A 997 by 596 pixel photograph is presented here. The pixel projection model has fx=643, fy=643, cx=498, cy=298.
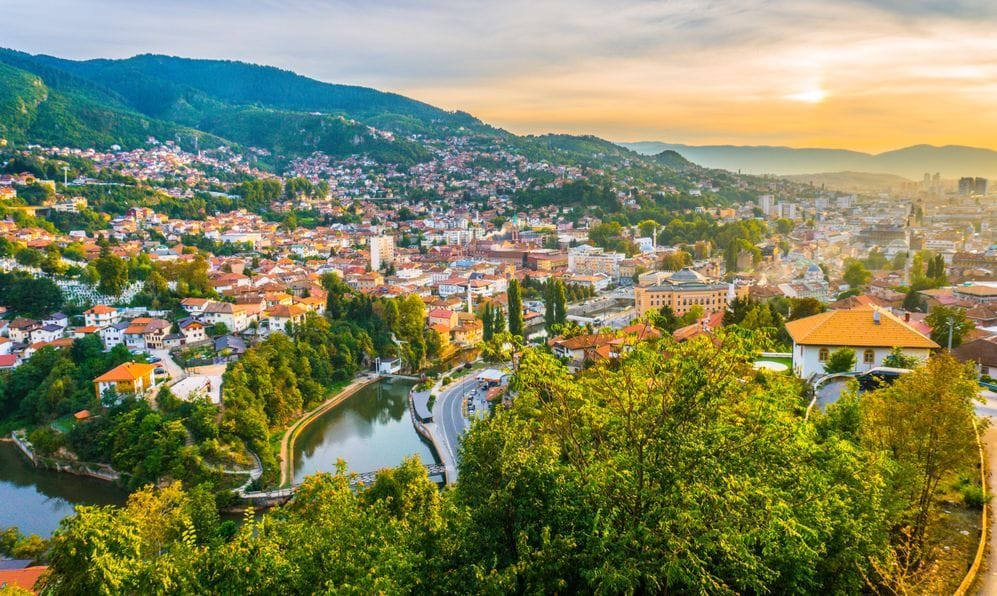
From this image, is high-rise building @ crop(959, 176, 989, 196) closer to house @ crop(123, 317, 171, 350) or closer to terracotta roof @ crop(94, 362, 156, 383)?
house @ crop(123, 317, 171, 350)

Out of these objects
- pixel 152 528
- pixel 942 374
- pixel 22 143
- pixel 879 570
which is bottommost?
pixel 152 528

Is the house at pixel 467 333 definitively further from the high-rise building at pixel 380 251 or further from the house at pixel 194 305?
the high-rise building at pixel 380 251

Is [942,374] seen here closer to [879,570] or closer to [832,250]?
[879,570]

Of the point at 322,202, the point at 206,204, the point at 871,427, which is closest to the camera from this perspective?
Answer: the point at 871,427

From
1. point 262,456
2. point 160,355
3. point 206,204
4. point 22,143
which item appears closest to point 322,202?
point 206,204

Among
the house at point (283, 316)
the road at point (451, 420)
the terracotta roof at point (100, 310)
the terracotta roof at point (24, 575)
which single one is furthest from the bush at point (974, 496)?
the terracotta roof at point (100, 310)

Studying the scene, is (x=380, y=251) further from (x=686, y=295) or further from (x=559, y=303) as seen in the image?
(x=686, y=295)

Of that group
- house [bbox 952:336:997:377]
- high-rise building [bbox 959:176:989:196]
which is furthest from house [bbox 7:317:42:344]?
high-rise building [bbox 959:176:989:196]
